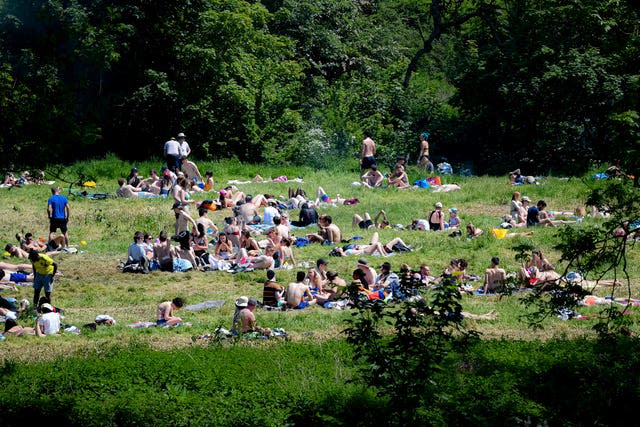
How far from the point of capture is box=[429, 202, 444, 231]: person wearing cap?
1059 inches

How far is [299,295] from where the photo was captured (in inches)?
797

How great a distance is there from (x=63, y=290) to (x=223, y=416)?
32.7 ft

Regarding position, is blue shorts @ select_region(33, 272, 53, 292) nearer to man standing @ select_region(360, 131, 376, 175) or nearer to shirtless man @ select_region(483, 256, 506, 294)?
shirtless man @ select_region(483, 256, 506, 294)

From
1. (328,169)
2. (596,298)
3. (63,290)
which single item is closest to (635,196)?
(596,298)

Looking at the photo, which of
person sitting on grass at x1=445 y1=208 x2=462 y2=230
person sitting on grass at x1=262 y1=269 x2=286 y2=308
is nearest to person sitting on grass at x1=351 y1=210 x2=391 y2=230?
person sitting on grass at x1=445 y1=208 x2=462 y2=230

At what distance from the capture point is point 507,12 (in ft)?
142

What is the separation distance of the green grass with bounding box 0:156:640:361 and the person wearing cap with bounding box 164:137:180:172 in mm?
2052

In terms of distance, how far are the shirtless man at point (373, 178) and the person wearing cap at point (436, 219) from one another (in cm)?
594

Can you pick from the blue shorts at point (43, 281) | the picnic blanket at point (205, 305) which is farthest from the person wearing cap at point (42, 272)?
the picnic blanket at point (205, 305)

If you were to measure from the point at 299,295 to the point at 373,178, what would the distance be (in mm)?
13166

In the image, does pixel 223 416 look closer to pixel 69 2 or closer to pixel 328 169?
pixel 328 169

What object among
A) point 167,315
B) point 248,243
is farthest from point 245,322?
point 248,243

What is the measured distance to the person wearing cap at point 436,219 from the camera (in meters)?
26.9

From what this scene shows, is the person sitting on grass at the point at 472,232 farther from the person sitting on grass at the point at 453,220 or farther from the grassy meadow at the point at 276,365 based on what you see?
the person sitting on grass at the point at 453,220
